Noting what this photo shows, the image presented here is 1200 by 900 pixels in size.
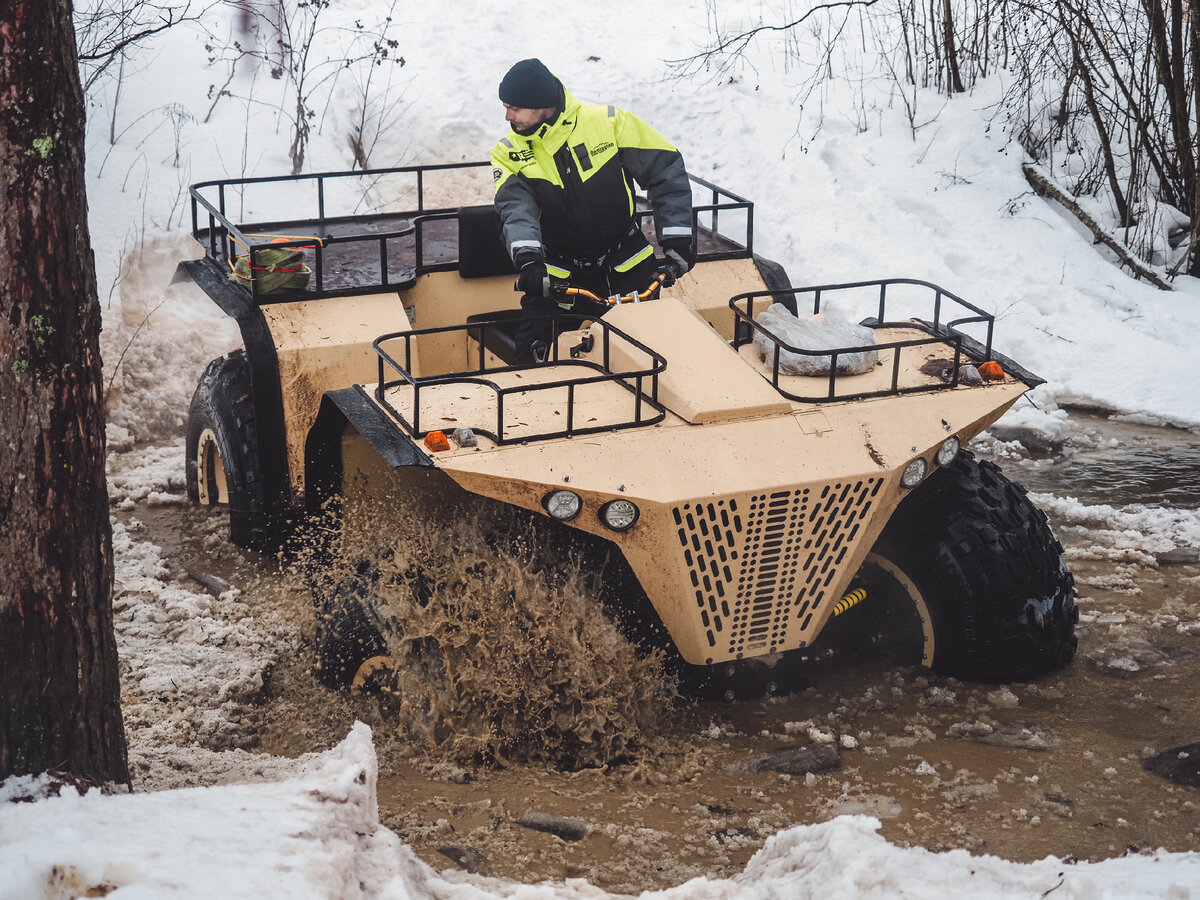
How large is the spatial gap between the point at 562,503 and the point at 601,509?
0.40 feet

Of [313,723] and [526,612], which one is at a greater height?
[526,612]

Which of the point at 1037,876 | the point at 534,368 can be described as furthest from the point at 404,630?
the point at 1037,876

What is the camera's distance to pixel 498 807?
3889 millimetres

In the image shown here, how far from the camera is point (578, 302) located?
5.27 metres

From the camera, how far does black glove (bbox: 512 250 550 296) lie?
16.3 ft

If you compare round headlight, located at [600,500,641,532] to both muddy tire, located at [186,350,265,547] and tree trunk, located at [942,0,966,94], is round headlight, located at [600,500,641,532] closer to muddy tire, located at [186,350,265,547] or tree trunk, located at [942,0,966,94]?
muddy tire, located at [186,350,265,547]

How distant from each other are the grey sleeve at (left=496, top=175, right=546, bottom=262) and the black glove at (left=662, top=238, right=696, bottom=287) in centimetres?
48

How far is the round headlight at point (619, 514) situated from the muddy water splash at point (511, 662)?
0.31 m

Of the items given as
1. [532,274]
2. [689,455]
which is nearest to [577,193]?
[532,274]

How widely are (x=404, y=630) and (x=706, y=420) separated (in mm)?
1125

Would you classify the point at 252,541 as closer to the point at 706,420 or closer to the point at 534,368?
the point at 534,368

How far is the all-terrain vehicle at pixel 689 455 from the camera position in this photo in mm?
4109

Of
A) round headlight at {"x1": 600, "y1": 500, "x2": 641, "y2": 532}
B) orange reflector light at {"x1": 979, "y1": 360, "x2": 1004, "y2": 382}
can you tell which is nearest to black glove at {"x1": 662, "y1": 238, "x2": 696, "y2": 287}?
orange reflector light at {"x1": 979, "y1": 360, "x2": 1004, "y2": 382}

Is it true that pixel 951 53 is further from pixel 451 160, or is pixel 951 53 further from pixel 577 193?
pixel 577 193
